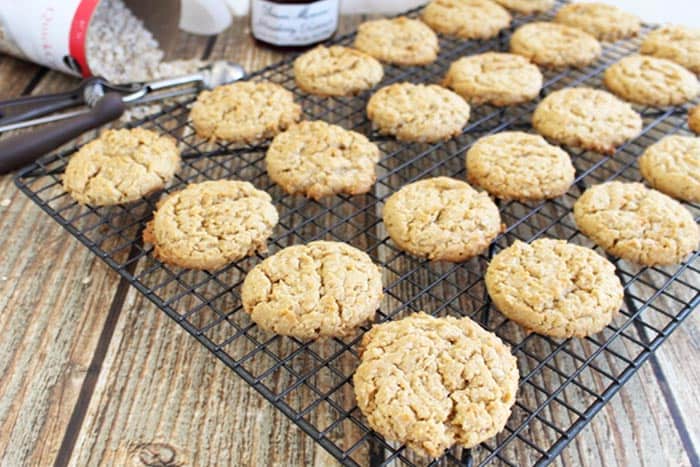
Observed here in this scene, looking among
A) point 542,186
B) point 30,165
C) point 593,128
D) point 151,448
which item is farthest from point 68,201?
point 593,128

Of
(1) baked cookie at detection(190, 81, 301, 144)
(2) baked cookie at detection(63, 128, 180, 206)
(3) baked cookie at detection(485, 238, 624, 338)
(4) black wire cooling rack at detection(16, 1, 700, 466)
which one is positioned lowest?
(4) black wire cooling rack at detection(16, 1, 700, 466)

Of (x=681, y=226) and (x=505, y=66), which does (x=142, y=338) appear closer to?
(x=681, y=226)

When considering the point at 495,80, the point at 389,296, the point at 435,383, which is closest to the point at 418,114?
the point at 495,80

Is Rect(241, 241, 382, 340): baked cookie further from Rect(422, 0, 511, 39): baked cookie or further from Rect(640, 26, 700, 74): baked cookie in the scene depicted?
Rect(640, 26, 700, 74): baked cookie

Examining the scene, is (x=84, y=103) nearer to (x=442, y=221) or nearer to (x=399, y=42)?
(x=399, y=42)

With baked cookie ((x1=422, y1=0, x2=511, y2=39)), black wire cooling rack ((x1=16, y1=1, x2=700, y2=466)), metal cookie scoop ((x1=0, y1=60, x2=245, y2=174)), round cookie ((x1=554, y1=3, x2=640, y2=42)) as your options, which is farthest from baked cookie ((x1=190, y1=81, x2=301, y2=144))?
round cookie ((x1=554, y1=3, x2=640, y2=42))

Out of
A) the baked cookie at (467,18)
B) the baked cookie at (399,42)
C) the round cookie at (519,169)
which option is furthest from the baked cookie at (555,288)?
the baked cookie at (467,18)
